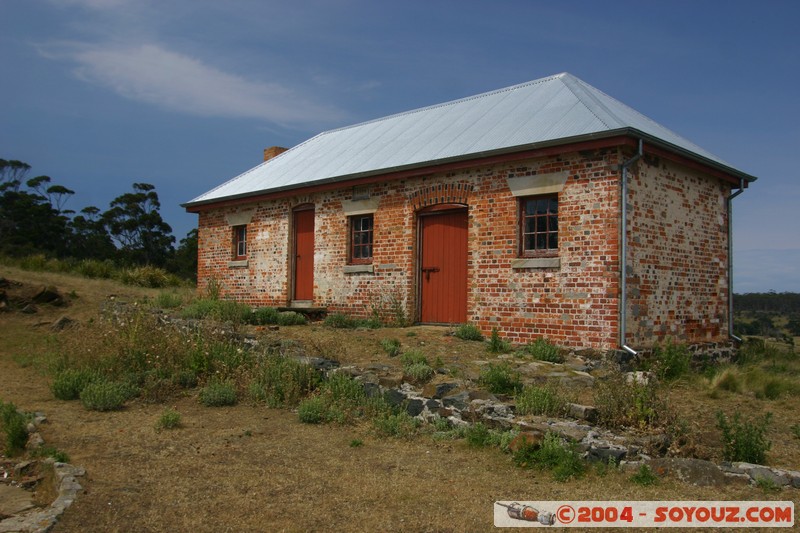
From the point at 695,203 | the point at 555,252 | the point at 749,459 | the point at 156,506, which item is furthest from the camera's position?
the point at 695,203

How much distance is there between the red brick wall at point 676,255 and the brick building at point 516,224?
0.13 feet

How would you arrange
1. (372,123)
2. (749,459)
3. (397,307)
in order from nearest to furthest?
1. (749,459)
2. (397,307)
3. (372,123)

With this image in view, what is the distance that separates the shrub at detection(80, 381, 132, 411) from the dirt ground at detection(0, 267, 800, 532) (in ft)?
0.46

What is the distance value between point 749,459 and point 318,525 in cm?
405

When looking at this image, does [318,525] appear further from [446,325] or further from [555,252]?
[446,325]

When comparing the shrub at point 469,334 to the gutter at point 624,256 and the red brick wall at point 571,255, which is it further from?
the gutter at point 624,256

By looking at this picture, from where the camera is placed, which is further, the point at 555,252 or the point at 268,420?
the point at 555,252

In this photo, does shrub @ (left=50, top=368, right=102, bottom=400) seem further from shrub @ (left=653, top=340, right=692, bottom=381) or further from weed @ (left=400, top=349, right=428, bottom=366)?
shrub @ (left=653, top=340, right=692, bottom=381)

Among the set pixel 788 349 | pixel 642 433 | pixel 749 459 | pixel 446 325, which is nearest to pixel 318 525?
pixel 642 433

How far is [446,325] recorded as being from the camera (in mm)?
12938

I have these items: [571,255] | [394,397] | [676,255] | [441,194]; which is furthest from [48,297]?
[676,255]

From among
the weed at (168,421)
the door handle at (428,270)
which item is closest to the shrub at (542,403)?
the weed at (168,421)

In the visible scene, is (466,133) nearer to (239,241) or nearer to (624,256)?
(624,256)

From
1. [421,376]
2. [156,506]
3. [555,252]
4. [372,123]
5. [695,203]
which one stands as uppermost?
[372,123]
